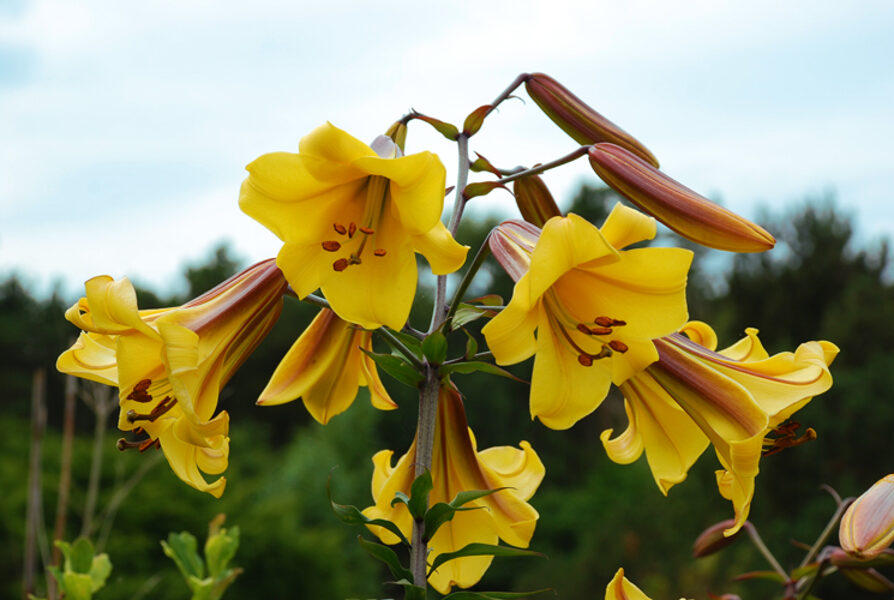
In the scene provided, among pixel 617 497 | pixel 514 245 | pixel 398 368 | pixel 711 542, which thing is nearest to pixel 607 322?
pixel 514 245

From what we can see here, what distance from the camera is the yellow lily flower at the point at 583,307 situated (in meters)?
0.79

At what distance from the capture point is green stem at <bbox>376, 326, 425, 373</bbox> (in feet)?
3.24

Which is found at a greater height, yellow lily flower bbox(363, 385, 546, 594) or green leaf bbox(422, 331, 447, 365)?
green leaf bbox(422, 331, 447, 365)

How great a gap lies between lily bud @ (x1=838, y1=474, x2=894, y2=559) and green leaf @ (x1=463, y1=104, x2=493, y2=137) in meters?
0.65

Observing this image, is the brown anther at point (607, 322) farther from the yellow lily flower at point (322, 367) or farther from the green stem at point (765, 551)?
the green stem at point (765, 551)

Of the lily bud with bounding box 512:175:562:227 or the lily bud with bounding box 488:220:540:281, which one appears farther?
the lily bud with bounding box 512:175:562:227

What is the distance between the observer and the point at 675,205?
914mm

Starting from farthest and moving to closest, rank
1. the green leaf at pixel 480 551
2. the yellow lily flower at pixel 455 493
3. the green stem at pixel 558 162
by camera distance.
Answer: the yellow lily flower at pixel 455 493 → the green stem at pixel 558 162 → the green leaf at pixel 480 551

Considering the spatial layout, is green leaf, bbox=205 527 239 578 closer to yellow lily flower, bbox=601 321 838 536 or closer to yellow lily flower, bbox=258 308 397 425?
yellow lily flower, bbox=258 308 397 425

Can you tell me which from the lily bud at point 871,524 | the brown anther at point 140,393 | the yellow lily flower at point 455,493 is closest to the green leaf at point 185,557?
the yellow lily flower at point 455,493

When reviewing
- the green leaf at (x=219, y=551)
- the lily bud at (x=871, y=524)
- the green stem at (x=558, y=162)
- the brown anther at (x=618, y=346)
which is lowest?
the green leaf at (x=219, y=551)

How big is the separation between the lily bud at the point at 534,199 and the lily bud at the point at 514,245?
16cm

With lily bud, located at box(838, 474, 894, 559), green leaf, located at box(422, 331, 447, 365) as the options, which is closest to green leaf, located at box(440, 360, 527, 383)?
green leaf, located at box(422, 331, 447, 365)

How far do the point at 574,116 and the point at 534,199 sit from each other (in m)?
0.13
